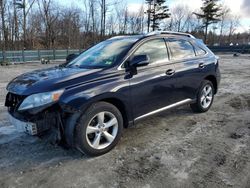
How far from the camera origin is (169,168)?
2971mm

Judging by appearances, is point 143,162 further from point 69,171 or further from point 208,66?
point 208,66

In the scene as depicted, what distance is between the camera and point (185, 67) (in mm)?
4422

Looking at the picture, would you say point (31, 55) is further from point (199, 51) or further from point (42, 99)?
point (42, 99)

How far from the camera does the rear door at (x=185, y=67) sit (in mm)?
4312

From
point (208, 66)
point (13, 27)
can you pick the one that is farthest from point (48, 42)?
point (208, 66)

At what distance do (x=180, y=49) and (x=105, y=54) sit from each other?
153 centimetres

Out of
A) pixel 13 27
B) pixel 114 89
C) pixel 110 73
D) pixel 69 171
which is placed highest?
pixel 13 27

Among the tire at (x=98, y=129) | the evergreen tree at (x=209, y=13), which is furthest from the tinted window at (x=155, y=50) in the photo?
the evergreen tree at (x=209, y=13)

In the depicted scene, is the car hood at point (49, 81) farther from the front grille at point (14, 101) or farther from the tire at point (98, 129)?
the tire at point (98, 129)

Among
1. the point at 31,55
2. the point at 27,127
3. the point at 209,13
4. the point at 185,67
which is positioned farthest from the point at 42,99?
the point at 209,13

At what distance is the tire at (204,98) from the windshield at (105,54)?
1955mm

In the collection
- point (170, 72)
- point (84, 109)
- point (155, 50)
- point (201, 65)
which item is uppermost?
point (155, 50)

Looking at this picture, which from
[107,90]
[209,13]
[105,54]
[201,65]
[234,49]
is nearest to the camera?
[107,90]

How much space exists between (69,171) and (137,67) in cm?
179
